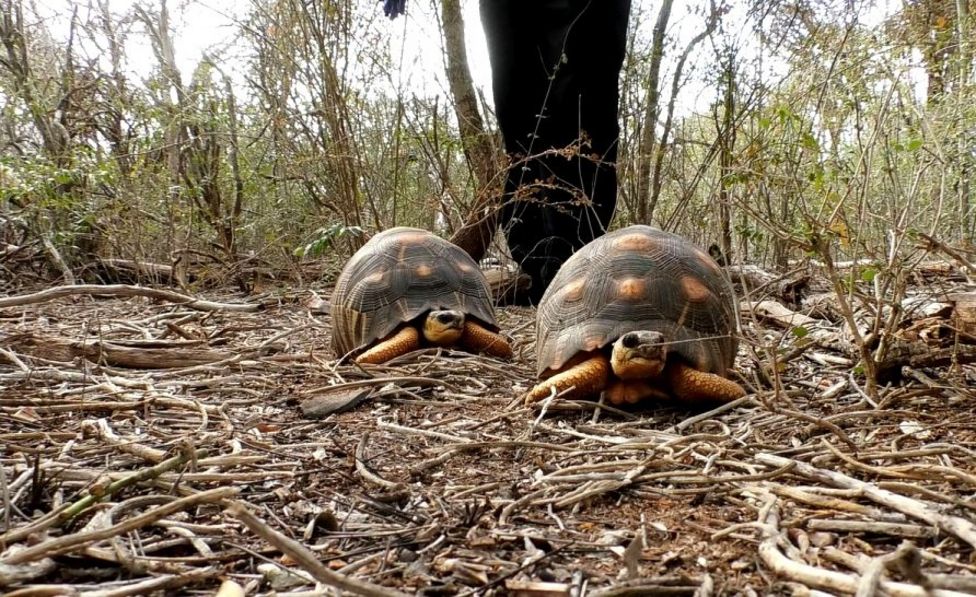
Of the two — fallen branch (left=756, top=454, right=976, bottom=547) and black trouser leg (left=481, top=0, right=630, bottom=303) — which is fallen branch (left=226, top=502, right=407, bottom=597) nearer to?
fallen branch (left=756, top=454, right=976, bottom=547)

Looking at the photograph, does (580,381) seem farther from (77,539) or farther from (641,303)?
(77,539)

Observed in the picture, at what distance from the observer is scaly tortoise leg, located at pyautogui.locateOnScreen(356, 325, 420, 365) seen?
153 inches

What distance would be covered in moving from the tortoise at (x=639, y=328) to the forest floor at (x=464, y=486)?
11cm

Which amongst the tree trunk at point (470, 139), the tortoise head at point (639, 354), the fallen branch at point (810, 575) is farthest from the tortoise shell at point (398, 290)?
the fallen branch at point (810, 575)

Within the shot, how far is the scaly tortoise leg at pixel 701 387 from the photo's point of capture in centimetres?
283

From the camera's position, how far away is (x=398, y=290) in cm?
416

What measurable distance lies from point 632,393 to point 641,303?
378 millimetres

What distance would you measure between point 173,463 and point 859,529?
1540 mm

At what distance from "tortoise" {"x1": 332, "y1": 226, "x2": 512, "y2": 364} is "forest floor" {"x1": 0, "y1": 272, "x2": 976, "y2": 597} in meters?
0.49

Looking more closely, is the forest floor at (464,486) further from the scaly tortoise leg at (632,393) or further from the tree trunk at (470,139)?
the tree trunk at (470,139)

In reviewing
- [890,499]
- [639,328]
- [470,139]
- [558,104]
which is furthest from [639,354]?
[470,139]

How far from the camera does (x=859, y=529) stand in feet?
5.23

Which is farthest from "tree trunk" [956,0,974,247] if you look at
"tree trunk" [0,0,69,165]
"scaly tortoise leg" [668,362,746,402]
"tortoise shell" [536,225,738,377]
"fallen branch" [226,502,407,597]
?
"tree trunk" [0,0,69,165]

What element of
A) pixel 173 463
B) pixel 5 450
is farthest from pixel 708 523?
pixel 5 450
